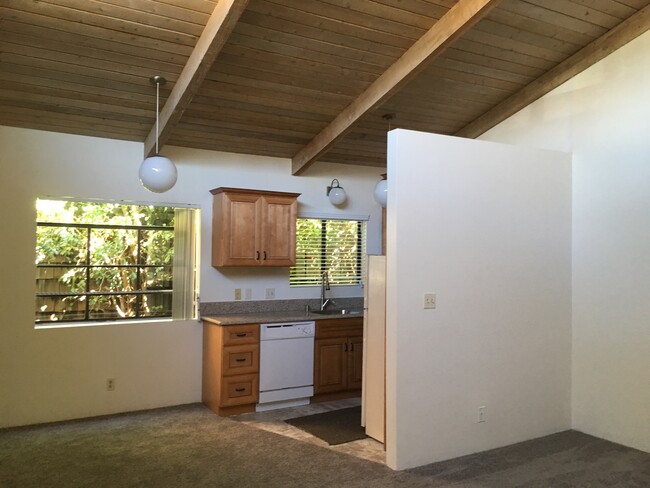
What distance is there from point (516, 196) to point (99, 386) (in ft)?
12.5

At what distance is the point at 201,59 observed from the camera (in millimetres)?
3553

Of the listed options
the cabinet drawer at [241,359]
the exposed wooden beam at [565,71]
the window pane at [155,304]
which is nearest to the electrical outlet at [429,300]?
the cabinet drawer at [241,359]

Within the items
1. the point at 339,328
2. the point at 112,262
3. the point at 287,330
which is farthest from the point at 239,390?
the point at 112,262

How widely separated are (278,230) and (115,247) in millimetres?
1707

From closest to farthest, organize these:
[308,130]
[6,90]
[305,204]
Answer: [6,90]
[308,130]
[305,204]

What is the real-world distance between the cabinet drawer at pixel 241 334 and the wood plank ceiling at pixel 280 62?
1742 millimetres

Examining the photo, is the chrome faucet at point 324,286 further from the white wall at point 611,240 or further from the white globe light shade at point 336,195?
the white wall at point 611,240

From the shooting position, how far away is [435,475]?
3.50 meters

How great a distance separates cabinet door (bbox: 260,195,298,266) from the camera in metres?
5.18

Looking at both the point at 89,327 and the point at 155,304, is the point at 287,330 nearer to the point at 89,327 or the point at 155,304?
the point at 155,304

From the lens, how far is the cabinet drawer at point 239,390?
15.3 feet

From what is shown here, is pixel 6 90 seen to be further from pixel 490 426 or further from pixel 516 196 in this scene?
pixel 490 426

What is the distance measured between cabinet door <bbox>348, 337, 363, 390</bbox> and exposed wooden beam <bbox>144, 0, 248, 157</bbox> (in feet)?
8.50

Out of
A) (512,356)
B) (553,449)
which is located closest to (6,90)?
(512,356)
